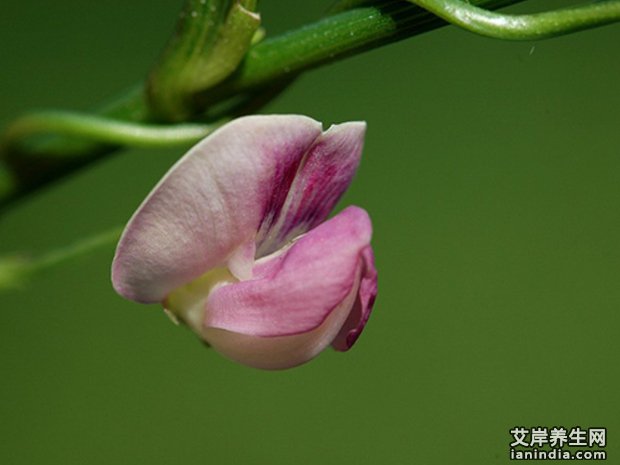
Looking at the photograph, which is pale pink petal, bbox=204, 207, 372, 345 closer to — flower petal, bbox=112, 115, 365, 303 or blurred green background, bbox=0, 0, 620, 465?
flower petal, bbox=112, 115, 365, 303

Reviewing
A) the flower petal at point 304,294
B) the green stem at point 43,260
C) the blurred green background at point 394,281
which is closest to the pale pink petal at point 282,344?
the flower petal at point 304,294

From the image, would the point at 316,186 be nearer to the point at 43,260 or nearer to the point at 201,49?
the point at 201,49

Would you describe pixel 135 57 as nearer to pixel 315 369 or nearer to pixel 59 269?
pixel 315 369

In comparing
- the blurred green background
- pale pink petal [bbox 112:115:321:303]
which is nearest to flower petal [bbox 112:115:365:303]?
pale pink petal [bbox 112:115:321:303]

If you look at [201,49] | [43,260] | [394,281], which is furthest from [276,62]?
[394,281]

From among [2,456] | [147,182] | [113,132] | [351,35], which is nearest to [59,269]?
[113,132]

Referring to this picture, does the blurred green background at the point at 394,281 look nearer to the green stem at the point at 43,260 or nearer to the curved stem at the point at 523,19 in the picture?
the green stem at the point at 43,260

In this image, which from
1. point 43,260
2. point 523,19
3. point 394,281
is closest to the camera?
point 523,19
